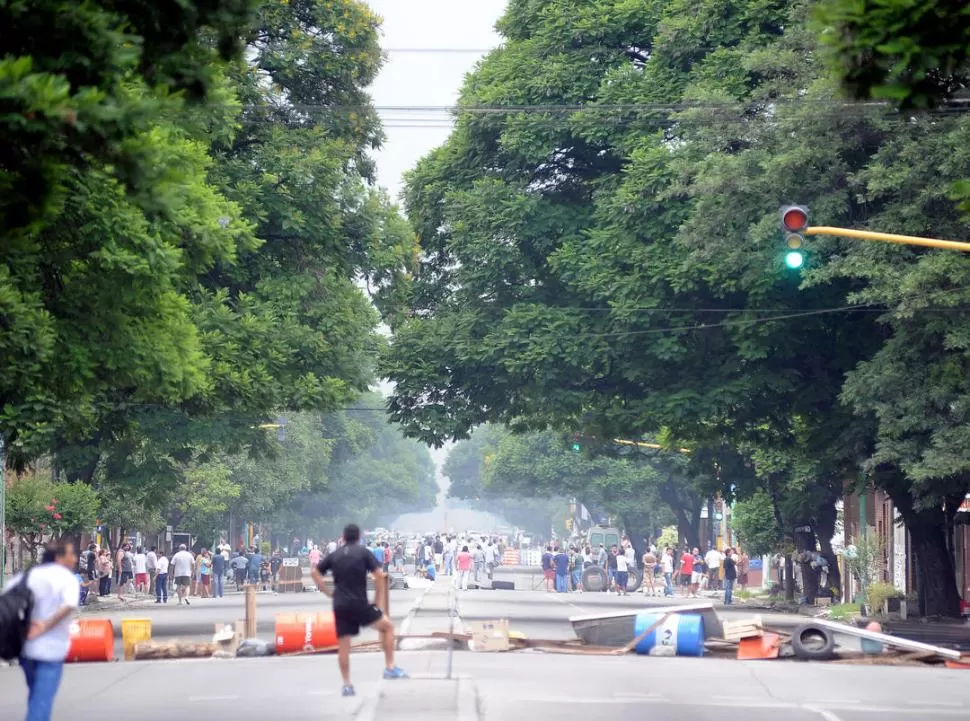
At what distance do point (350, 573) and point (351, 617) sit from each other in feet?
1.50

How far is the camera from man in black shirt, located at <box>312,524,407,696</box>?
17.2 m

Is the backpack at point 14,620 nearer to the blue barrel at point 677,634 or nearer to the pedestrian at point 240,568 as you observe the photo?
the blue barrel at point 677,634

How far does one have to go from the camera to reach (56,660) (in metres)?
12.1

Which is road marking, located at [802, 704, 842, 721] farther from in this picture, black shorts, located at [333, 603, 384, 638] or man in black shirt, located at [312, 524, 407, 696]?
black shorts, located at [333, 603, 384, 638]

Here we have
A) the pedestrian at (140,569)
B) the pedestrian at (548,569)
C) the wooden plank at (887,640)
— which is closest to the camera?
the wooden plank at (887,640)

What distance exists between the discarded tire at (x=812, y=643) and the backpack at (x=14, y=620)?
47.5ft

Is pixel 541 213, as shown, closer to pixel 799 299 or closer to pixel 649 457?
pixel 799 299

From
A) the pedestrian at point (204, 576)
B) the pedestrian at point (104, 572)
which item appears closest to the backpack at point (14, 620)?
the pedestrian at point (104, 572)

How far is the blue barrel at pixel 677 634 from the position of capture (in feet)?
81.7

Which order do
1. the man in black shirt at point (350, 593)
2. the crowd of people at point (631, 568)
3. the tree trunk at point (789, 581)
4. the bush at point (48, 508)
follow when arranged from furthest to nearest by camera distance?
the crowd of people at point (631, 568) → the tree trunk at point (789, 581) → the bush at point (48, 508) → the man in black shirt at point (350, 593)

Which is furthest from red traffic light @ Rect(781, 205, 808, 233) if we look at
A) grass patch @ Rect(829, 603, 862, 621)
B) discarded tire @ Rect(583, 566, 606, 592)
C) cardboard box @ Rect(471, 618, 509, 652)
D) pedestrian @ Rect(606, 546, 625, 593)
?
discarded tire @ Rect(583, 566, 606, 592)

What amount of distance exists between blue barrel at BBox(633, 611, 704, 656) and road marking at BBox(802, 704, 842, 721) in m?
7.11

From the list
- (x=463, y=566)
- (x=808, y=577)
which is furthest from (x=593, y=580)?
(x=808, y=577)

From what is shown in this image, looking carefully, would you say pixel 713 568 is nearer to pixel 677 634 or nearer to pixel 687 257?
pixel 687 257
